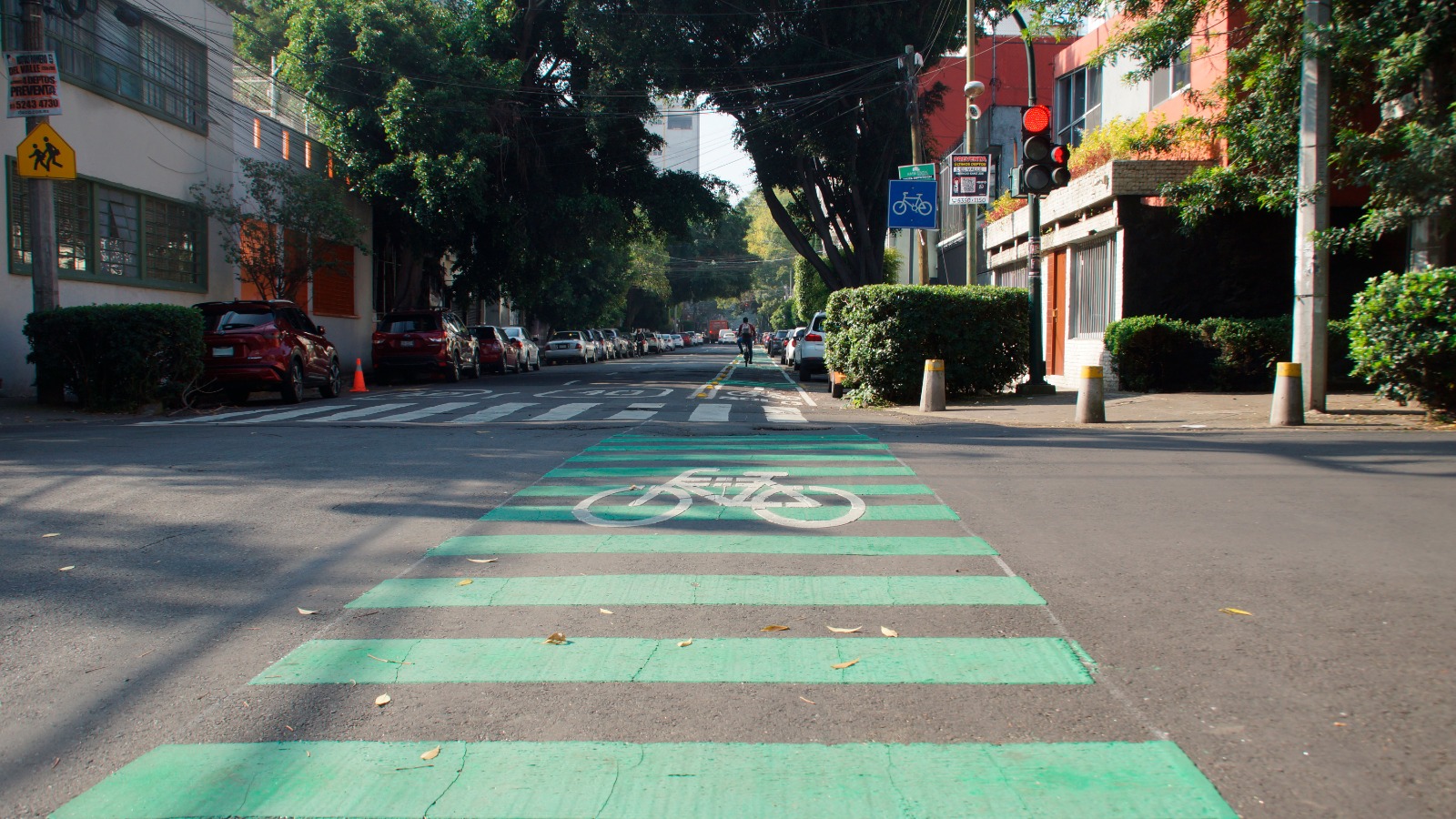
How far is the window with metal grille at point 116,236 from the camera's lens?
747 inches

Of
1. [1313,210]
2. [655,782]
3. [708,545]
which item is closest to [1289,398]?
[1313,210]

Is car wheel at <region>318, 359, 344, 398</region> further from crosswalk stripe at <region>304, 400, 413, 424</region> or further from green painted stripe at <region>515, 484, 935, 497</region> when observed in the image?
green painted stripe at <region>515, 484, 935, 497</region>

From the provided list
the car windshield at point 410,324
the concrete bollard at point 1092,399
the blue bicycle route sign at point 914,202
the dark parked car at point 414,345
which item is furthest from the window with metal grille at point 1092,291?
the car windshield at point 410,324

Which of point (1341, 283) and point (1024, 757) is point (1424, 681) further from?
point (1341, 283)

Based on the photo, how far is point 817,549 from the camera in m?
6.71

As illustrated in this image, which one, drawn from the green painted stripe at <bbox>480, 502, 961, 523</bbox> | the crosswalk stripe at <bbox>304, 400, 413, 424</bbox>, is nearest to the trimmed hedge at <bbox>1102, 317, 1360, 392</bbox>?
the green painted stripe at <bbox>480, 502, 961, 523</bbox>

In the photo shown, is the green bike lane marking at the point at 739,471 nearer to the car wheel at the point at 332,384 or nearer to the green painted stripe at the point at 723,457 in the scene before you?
the green painted stripe at the point at 723,457

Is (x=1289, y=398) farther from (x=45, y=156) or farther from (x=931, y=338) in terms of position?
(x=45, y=156)

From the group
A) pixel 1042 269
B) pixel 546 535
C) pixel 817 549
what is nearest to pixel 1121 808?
pixel 817 549

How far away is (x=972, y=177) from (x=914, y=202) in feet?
8.89

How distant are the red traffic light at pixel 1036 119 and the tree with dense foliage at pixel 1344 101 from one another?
89.1 inches

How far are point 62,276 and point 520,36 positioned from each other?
16.1 m

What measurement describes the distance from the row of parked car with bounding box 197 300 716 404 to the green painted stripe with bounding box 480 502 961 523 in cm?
1161

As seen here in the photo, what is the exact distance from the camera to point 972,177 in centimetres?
1977
